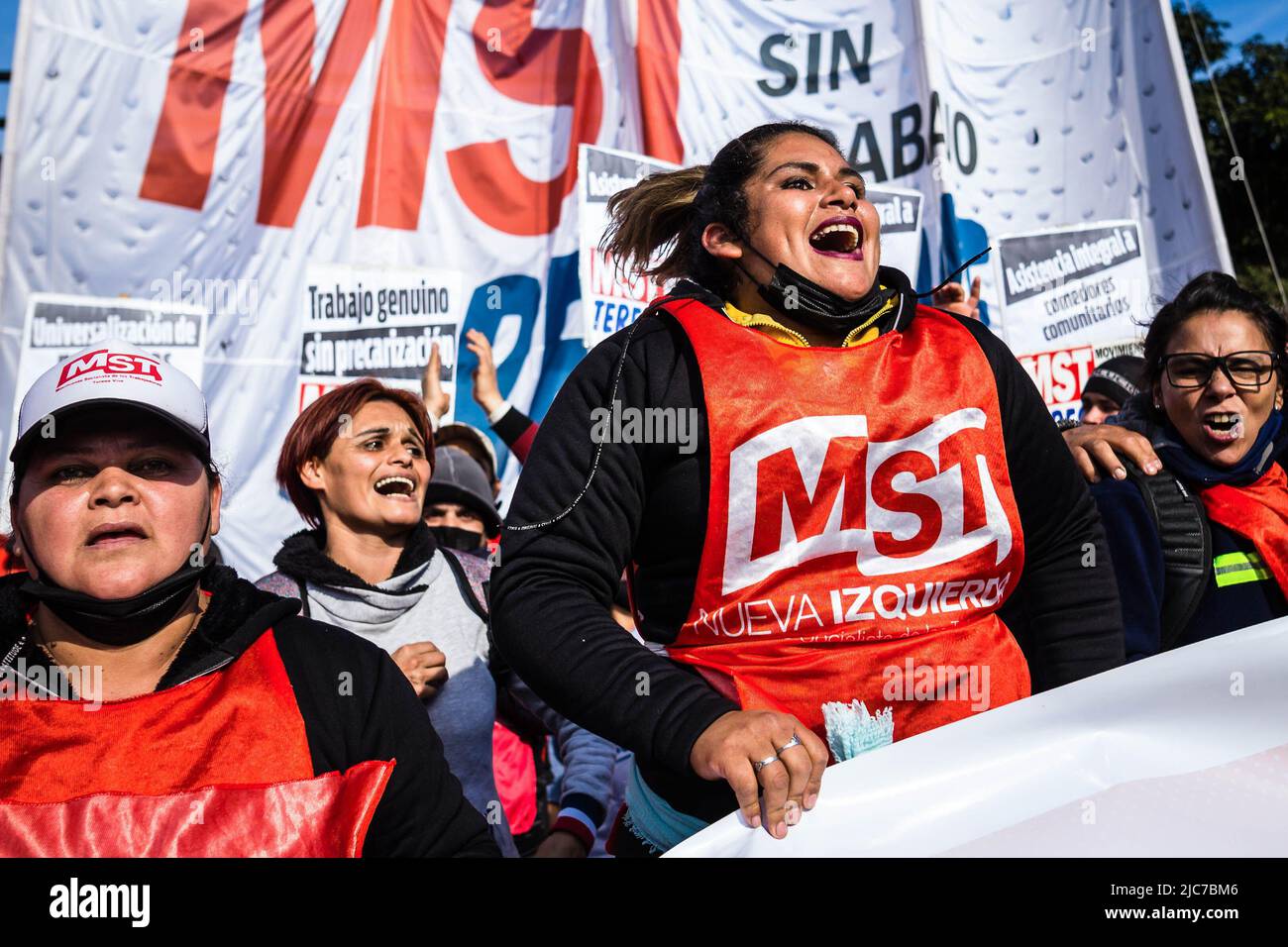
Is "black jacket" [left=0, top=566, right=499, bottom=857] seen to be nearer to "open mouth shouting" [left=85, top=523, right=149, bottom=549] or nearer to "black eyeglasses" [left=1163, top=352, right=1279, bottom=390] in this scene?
"open mouth shouting" [left=85, top=523, right=149, bottom=549]

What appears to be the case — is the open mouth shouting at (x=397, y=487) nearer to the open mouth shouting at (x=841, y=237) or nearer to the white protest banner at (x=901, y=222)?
the open mouth shouting at (x=841, y=237)

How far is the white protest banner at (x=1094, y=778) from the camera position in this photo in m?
1.29

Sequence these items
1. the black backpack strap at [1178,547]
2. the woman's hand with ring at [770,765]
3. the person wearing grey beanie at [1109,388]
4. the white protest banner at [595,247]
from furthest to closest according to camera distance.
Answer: the white protest banner at [595,247]
the person wearing grey beanie at [1109,388]
the black backpack strap at [1178,547]
the woman's hand with ring at [770,765]

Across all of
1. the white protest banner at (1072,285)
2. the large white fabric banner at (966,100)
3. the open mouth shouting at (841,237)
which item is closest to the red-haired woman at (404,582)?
the open mouth shouting at (841,237)

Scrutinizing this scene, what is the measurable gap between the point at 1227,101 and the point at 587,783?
2641cm

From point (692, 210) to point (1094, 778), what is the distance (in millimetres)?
1398

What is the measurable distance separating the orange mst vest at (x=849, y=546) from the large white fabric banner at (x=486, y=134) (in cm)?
652

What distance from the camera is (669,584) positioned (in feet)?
5.92

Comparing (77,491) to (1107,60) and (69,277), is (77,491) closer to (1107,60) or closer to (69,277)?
(69,277)

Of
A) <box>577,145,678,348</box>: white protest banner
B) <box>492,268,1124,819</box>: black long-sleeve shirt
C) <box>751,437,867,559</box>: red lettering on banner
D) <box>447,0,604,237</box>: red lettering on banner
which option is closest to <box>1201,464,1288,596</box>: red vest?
<box>492,268,1124,819</box>: black long-sleeve shirt

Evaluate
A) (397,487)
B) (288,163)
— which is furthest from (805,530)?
(288,163)

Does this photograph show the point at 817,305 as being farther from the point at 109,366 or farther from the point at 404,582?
the point at 404,582

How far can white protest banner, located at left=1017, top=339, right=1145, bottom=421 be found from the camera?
6508 mm
